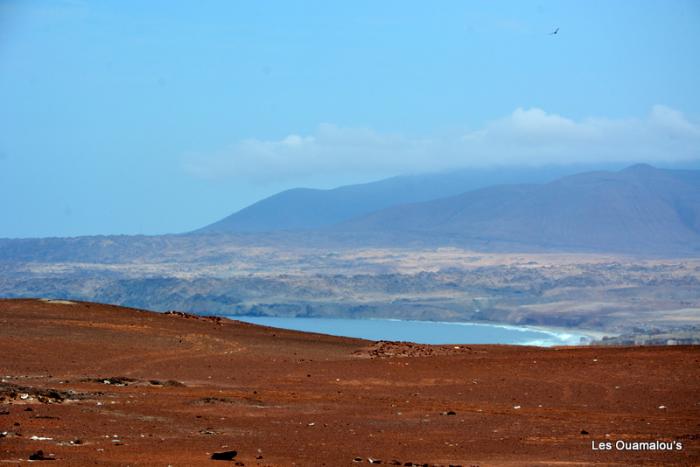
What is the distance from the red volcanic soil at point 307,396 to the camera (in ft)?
59.2

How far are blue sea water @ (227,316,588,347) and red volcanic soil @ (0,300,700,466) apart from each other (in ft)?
134

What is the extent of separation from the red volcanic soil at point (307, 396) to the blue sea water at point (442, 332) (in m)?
41.0

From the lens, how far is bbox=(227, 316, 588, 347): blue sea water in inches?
3217

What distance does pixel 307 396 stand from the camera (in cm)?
2520

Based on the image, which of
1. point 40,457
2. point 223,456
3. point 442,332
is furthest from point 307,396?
point 442,332

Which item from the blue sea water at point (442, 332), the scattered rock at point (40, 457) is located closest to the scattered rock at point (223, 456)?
the scattered rock at point (40, 457)

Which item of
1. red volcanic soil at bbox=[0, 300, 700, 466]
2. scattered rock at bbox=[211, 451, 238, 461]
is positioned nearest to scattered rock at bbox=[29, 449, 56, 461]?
red volcanic soil at bbox=[0, 300, 700, 466]

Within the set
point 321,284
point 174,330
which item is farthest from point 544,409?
point 321,284

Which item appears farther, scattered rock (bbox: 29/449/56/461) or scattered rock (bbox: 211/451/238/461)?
scattered rock (bbox: 211/451/238/461)

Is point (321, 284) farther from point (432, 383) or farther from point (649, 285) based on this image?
point (432, 383)

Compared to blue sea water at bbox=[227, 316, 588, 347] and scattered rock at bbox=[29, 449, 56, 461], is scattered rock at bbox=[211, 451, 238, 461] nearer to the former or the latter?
scattered rock at bbox=[29, 449, 56, 461]

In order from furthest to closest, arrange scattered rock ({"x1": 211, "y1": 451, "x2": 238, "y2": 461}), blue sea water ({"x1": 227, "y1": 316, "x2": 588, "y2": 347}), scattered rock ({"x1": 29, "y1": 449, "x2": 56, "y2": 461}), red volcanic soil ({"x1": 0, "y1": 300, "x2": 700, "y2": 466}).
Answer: blue sea water ({"x1": 227, "y1": 316, "x2": 588, "y2": 347})
red volcanic soil ({"x1": 0, "y1": 300, "x2": 700, "y2": 466})
scattered rock ({"x1": 211, "y1": 451, "x2": 238, "y2": 461})
scattered rock ({"x1": 29, "y1": 449, "x2": 56, "y2": 461})

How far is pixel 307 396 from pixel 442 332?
227 feet

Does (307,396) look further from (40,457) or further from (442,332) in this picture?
(442,332)
